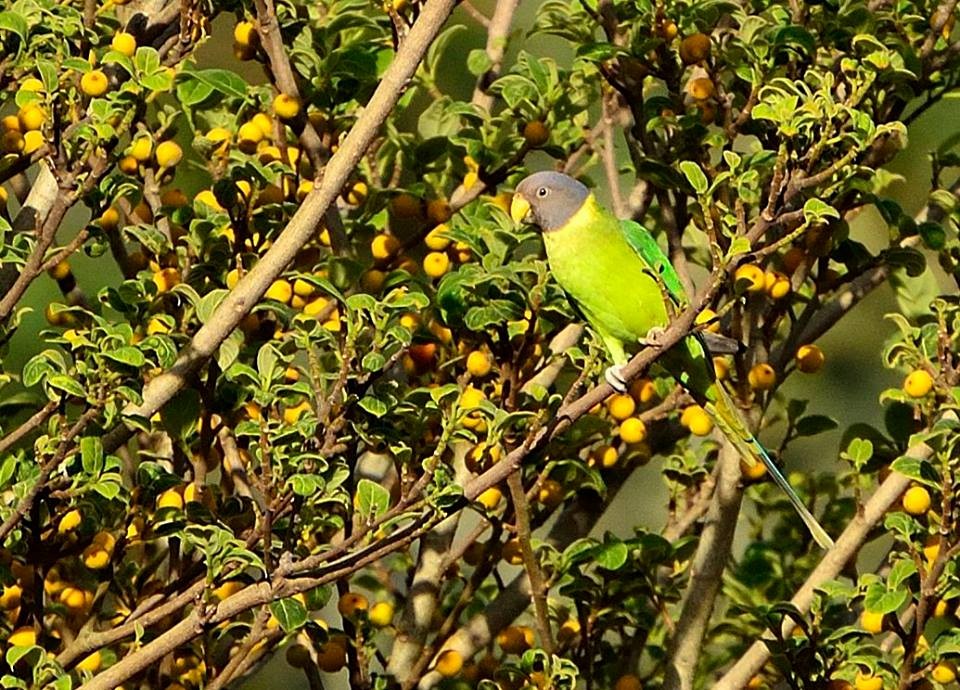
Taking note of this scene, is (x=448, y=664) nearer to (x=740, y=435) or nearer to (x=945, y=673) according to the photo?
(x=740, y=435)

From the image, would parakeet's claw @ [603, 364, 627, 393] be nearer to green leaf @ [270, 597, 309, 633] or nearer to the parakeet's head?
green leaf @ [270, 597, 309, 633]

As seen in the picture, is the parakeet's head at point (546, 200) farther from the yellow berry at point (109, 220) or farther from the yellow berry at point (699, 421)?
the yellow berry at point (109, 220)

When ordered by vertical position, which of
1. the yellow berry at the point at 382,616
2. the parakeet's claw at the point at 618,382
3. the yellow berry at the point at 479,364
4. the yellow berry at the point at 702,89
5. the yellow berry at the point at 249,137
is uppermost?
the yellow berry at the point at 702,89

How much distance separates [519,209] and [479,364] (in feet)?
1.21

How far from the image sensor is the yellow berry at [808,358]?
2834mm

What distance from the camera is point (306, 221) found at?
2.08 meters

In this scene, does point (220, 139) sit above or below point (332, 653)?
above

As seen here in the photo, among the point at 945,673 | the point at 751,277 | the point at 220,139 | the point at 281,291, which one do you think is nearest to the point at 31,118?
the point at 220,139

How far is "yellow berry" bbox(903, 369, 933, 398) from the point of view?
2.58m

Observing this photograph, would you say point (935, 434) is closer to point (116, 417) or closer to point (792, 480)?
point (792, 480)

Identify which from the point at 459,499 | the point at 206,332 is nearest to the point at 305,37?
the point at 206,332

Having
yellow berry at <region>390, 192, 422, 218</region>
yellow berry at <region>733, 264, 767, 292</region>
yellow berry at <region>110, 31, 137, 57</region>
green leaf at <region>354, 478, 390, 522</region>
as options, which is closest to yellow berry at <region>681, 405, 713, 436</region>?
yellow berry at <region>733, 264, 767, 292</region>

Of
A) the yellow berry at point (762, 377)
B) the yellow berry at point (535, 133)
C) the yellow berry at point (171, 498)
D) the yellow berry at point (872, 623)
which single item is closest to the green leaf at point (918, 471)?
the yellow berry at point (872, 623)

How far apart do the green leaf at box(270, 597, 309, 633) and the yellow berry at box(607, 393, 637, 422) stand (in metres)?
0.90
